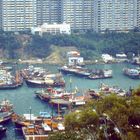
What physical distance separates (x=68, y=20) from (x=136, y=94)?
16.9 m

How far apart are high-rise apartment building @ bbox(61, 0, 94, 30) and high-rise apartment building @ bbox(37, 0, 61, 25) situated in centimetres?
26

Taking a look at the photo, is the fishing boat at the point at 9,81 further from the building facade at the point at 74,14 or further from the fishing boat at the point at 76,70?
the building facade at the point at 74,14

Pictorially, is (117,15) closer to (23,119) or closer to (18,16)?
(18,16)

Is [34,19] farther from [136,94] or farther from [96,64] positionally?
[136,94]

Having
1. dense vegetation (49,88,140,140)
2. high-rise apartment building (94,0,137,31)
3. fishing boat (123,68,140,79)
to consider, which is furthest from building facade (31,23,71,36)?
dense vegetation (49,88,140,140)

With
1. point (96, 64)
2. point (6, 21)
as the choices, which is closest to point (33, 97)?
point (96, 64)

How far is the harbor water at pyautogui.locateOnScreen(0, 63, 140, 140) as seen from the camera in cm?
1220

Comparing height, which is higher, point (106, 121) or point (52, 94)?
point (106, 121)

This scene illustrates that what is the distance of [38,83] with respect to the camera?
15.5m

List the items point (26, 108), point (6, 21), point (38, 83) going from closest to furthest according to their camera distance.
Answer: point (26, 108) → point (38, 83) → point (6, 21)

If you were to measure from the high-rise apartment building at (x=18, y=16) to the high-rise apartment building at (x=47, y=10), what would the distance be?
353 mm

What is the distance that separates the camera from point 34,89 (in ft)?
49.2

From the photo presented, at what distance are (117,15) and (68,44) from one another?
2.83 metres

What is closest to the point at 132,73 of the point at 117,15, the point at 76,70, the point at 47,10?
the point at 76,70
